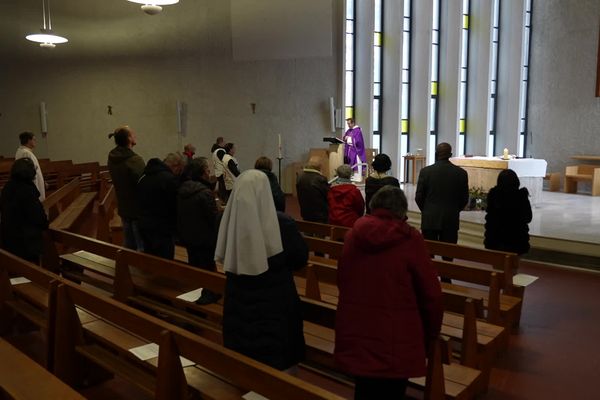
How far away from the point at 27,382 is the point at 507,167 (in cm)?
943

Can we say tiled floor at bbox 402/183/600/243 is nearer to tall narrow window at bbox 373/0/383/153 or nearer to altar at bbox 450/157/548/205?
altar at bbox 450/157/548/205

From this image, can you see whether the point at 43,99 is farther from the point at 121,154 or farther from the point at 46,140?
the point at 121,154

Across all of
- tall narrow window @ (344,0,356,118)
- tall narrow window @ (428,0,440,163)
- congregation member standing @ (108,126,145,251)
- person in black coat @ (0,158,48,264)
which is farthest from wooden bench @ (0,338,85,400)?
tall narrow window @ (428,0,440,163)

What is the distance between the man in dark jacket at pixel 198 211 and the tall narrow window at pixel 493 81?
14.0 meters

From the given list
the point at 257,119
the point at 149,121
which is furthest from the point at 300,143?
the point at 149,121

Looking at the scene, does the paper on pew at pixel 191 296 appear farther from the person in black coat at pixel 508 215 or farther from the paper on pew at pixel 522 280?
the person in black coat at pixel 508 215

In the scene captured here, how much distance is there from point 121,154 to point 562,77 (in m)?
13.7

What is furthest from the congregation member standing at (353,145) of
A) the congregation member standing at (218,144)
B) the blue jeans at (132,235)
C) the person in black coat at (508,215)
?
the blue jeans at (132,235)

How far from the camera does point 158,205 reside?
173 inches

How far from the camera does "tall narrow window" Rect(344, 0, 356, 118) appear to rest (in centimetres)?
1488

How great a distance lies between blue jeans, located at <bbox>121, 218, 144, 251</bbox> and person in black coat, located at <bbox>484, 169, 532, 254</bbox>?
3184 mm

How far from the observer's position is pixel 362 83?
15023mm

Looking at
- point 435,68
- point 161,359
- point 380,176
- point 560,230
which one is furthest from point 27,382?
point 435,68

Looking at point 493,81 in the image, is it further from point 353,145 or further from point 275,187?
point 275,187
